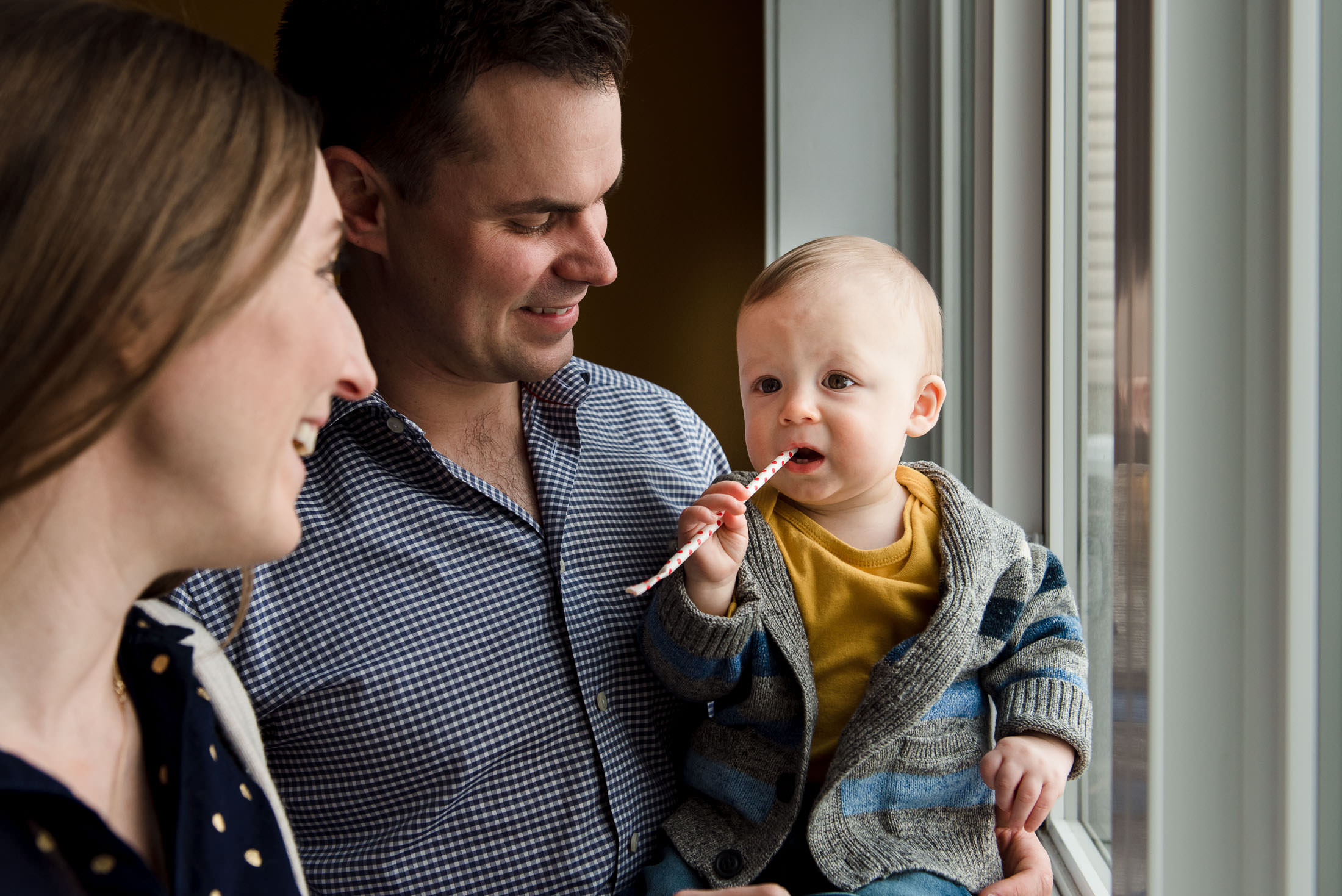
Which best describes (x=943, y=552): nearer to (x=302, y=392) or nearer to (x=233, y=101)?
(x=302, y=392)

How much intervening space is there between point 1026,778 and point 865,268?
578 mm

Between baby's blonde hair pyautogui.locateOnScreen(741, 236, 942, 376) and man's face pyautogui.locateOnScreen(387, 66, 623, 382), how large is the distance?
227 mm

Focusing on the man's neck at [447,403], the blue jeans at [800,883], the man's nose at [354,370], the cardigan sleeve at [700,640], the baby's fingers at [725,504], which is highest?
the man's nose at [354,370]

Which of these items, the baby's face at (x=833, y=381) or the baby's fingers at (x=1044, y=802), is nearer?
the baby's fingers at (x=1044, y=802)

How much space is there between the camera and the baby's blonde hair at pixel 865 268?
3.90 ft

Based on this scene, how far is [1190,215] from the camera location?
0.81 m

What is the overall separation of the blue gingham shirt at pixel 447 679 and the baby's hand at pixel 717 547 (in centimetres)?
19

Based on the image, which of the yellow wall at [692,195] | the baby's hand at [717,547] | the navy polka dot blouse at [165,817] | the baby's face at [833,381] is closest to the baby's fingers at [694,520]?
the baby's hand at [717,547]

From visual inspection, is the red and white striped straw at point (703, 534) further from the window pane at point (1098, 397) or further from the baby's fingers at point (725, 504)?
the window pane at point (1098, 397)

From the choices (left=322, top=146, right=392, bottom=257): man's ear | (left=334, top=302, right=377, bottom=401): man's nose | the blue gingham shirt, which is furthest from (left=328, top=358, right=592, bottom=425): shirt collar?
(left=334, top=302, right=377, bottom=401): man's nose

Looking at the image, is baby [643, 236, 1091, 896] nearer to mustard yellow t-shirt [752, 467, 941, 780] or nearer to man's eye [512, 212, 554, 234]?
mustard yellow t-shirt [752, 467, 941, 780]

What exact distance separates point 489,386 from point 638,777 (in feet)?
1.76

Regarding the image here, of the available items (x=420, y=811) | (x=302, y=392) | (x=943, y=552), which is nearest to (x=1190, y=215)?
(x=943, y=552)

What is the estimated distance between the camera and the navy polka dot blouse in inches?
26.7
